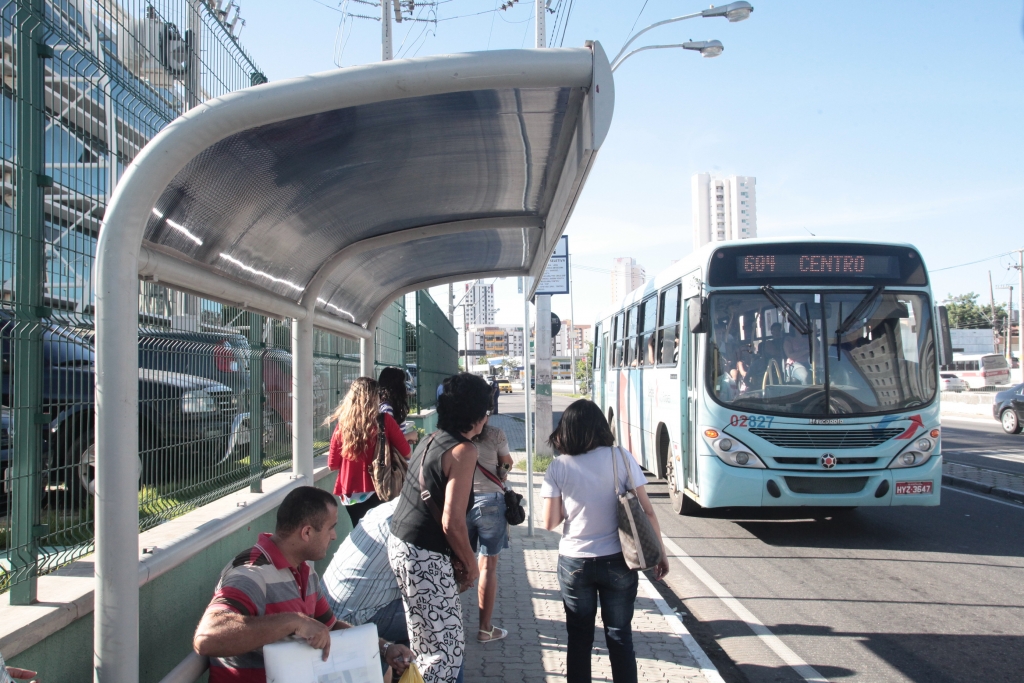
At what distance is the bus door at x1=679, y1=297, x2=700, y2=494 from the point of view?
8.70 meters

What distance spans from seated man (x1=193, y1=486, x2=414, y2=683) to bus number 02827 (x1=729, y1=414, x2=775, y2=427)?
5689mm

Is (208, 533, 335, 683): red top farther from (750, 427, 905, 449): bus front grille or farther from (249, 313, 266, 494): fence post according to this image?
(750, 427, 905, 449): bus front grille

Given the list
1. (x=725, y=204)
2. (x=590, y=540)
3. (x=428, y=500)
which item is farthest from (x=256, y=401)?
(x=725, y=204)

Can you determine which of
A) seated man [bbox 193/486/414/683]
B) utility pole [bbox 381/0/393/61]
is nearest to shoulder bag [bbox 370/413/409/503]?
seated man [bbox 193/486/414/683]

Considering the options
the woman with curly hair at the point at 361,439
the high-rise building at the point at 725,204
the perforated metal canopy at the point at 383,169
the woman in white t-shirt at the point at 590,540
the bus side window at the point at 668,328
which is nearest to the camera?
the perforated metal canopy at the point at 383,169

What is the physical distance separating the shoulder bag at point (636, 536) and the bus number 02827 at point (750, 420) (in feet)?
14.9

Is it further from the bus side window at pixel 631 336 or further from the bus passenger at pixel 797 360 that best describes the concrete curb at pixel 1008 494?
the bus side window at pixel 631 336

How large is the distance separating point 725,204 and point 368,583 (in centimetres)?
8189

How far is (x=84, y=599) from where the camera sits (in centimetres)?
279

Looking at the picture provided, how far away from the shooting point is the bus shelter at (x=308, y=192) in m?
2.66

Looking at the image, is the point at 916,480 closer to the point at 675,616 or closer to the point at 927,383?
the point at 927,383

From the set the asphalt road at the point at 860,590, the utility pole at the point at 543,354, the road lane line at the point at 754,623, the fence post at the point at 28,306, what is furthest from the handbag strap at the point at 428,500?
the utility pole at the point at 543,354

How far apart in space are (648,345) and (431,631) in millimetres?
8443

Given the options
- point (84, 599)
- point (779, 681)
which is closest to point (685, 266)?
point (779, 681)
